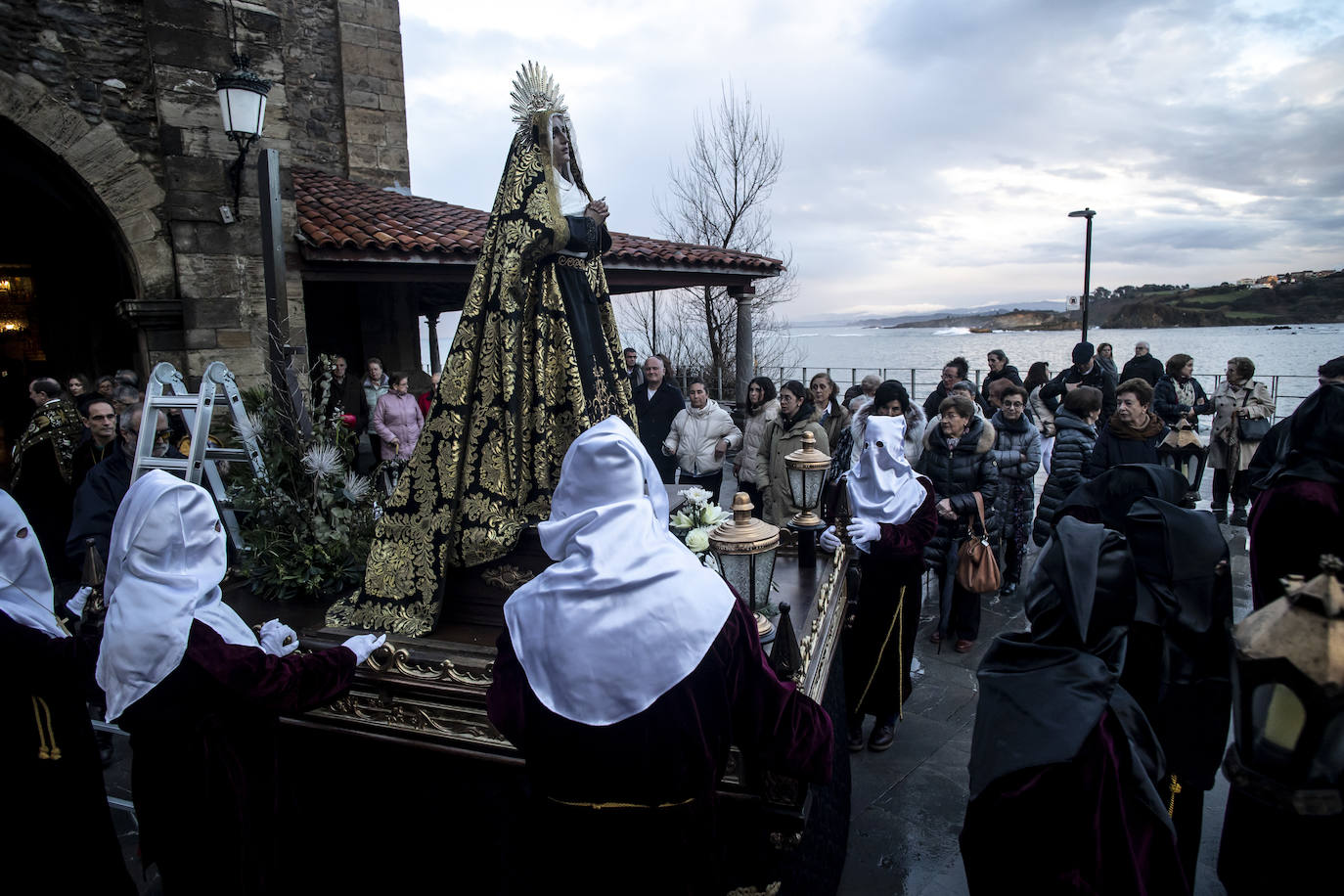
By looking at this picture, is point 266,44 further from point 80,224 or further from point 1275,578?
point 1275,578

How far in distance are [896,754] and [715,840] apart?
2376mm

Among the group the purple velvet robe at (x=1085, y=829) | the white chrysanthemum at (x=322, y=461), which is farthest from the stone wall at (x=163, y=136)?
the purple velvet robe at (x=1085, y=829)

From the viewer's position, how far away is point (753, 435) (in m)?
6.65

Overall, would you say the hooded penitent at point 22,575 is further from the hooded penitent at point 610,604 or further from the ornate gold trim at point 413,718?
the hooded penitent at point 610,604

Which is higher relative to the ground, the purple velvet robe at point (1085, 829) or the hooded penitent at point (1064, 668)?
the hooded penitent at point (1064, 668)

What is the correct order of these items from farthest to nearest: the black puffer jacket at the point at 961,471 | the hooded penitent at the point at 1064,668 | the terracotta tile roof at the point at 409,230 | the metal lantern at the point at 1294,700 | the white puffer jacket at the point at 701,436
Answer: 1. the terracotta tile roof at the point at 409,230
2. the white puffer jacket at the point at 701,436
3. the black puffer jacket at the point at 961,471
4. the hooded penitent at the point at 1064,668
5. the metal lantern at the point at 1294,700

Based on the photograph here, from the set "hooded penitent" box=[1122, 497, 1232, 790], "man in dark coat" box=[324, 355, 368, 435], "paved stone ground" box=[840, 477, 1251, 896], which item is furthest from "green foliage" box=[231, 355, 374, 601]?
"man in dark coat" box=[324, 355, 368, 435]

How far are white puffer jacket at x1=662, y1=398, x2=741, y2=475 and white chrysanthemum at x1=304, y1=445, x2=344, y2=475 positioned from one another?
352cm

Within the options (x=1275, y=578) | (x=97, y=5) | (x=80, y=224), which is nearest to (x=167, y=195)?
(x=97, y=5)

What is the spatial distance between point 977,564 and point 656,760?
378 centimetres

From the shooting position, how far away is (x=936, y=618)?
579 cm

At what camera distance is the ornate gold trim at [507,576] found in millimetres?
3230

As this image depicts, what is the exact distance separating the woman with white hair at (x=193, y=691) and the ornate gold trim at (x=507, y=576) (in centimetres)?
77

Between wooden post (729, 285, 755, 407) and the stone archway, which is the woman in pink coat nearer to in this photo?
the stone archway
